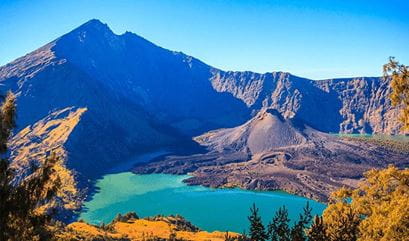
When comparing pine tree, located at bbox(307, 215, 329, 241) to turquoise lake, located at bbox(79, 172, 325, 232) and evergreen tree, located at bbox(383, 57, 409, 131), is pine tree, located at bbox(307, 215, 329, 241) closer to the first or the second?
evergreen tree, located at bbox(383, 57, 409, 131)

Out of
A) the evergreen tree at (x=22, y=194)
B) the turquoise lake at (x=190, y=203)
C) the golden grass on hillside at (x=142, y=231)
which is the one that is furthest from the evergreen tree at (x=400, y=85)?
the turquoise lake at (x=190, y=203)

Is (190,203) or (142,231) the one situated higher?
(142,231)

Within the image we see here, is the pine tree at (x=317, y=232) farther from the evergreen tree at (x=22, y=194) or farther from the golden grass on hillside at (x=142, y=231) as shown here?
the golden grass on hillside at (x=142, y=231)

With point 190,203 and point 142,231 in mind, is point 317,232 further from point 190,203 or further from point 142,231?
point 190,203

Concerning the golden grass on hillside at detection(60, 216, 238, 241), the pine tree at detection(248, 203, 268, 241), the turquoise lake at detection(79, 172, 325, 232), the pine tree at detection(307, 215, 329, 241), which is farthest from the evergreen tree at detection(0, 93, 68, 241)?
the turquoise lake at detection(79, 172, 325, 232)

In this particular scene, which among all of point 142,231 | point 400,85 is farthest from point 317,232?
point 142,231

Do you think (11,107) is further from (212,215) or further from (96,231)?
(212,215)

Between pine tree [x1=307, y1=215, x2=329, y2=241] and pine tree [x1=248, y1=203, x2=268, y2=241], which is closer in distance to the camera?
pine tree [x1=248, y1=203, x2=268, y2=241]

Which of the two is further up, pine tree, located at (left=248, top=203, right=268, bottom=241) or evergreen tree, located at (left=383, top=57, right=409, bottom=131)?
evergreen tree, located at (left=383, top=57, right=409, bottom=131)
